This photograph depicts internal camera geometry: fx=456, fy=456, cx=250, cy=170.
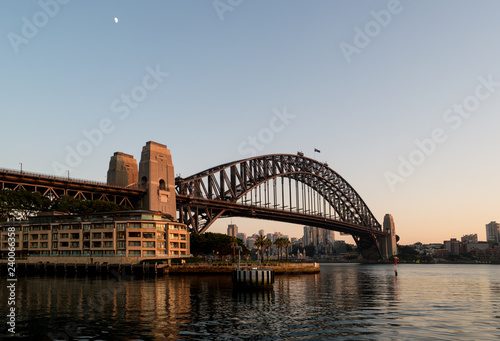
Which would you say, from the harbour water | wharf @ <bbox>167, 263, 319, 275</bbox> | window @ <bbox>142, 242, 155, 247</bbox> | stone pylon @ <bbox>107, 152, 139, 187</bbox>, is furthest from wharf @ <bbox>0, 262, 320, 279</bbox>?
stone pylon @ <bbox>107, 152, 139, 187</bbox>

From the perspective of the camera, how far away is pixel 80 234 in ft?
331

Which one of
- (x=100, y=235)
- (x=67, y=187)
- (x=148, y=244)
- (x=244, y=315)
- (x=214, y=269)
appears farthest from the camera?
(x=67, y=187)

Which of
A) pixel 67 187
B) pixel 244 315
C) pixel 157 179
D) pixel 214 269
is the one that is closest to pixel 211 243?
pixel 157 179

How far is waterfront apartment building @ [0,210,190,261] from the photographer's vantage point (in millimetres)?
96812

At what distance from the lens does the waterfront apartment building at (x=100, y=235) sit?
96812mm

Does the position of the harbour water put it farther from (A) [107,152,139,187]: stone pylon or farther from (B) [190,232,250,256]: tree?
(A) [107,152,139,187]: stone pylon

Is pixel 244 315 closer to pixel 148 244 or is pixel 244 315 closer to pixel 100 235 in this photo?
pixel 148 244

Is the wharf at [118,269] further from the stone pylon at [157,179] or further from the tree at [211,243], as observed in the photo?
the stone pylon at [157,179]

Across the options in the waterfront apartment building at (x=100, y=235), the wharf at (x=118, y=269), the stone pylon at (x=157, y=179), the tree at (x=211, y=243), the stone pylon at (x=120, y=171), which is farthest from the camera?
the stone pylon at (x=120, y=171)

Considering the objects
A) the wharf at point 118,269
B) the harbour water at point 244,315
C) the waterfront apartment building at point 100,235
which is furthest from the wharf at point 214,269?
the harbour water at point 244,315

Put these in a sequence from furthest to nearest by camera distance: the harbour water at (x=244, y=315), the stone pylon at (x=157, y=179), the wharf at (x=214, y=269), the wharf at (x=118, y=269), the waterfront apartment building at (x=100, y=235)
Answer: the stone pylon at (x=157, y=179) < the waterfront apartment building at (x=100, y=235) < the wharf at (x=214, y=269) < the wharf at (x=118, y=269) < the harbour water at (x=244, y=315)

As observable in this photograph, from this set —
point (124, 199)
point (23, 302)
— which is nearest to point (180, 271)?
point (124, 199)

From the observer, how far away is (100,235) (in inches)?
3885

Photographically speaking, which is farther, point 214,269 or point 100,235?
point 100,235
